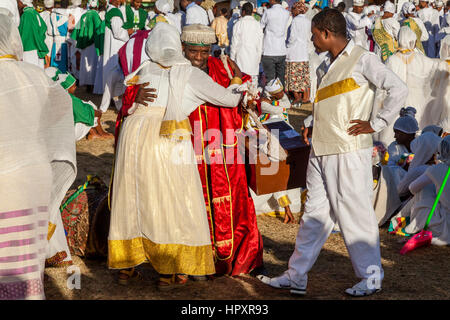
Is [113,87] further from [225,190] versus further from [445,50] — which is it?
[225,190]

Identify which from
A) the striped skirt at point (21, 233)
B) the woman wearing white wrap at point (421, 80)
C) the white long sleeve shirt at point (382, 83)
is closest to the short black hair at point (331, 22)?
the white long sleeve shirt at point (382, 83)

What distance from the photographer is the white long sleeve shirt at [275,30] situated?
13.1 meters

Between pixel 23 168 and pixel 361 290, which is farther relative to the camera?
pixel 361 290

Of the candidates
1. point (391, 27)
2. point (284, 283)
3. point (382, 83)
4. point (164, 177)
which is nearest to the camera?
point (382, 83)

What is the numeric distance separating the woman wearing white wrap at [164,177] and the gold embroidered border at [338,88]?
0.68 m

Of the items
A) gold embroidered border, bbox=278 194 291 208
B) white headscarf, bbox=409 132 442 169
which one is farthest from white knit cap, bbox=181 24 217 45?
white headscarf, bbox=409 132 442 169

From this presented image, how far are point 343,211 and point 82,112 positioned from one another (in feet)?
13.9

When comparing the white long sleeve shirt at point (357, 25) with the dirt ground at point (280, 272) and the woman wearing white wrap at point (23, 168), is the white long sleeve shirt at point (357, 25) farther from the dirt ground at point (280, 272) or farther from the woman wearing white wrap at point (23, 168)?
the woman wearing white wrap at point (23, 168)

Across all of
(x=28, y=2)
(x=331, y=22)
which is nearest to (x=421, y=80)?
(x=331, y=22)

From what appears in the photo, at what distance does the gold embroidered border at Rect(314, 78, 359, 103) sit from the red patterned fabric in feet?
2.47

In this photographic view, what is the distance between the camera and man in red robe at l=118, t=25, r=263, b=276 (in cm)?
502

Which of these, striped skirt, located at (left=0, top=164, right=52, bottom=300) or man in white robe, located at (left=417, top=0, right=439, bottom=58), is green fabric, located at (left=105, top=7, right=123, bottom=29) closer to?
man in white robe, located at (left=417, top=0, right=439, bottom=58)

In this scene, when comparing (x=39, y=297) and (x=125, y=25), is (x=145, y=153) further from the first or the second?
(x=125, y=25)

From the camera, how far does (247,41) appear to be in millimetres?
12820
